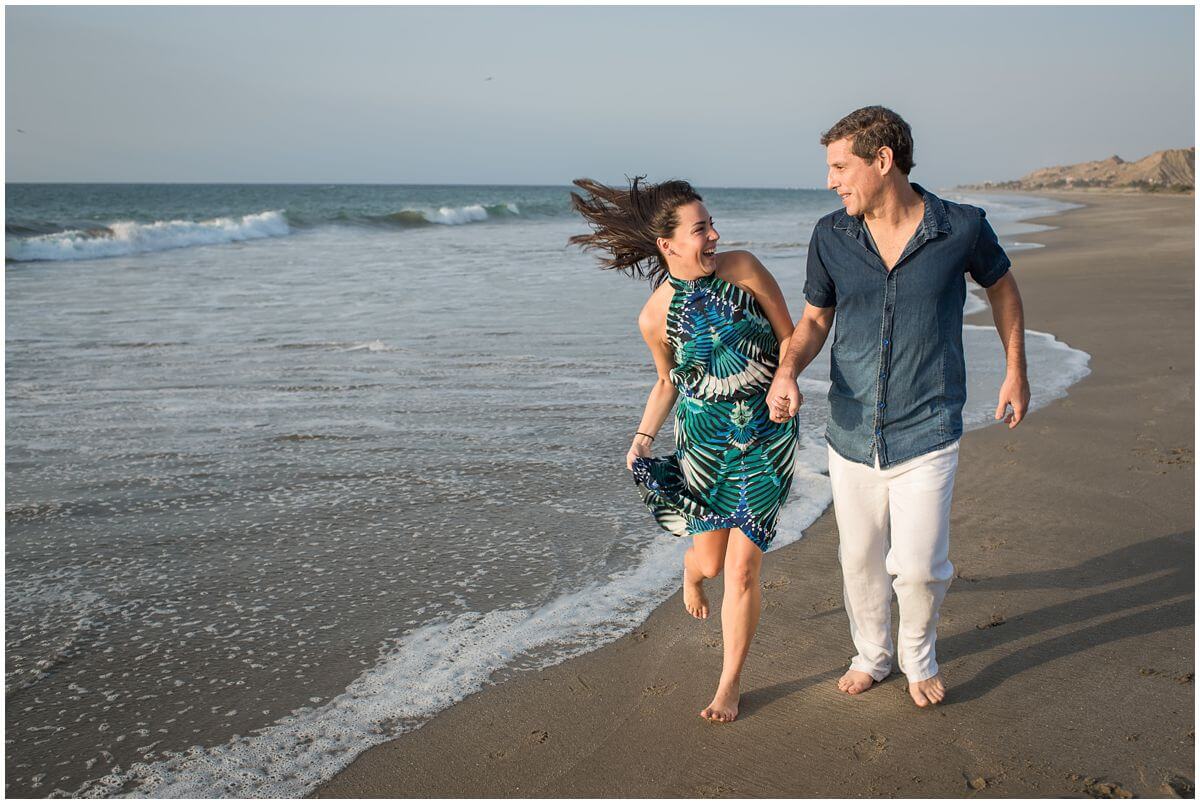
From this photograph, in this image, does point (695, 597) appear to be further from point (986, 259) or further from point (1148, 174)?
point (1148, 174)

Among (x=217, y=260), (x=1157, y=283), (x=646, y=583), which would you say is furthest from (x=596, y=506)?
(x=217, y=260)

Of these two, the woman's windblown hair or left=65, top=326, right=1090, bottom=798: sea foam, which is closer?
left=65, top=326, right=1090, bottom=798: sea foam

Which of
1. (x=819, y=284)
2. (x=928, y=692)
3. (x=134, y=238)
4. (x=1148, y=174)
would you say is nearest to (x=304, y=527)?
(x=819, y=284)

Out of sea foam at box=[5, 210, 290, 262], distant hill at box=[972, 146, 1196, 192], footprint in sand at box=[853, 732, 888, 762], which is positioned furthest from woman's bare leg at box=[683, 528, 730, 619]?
distant hill at box=[972, 146, 1196, 192]

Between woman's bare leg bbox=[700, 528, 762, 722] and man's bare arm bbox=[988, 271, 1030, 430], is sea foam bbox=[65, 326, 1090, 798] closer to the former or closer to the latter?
woman's bare leg bbox=[700, 528, 762, 722]

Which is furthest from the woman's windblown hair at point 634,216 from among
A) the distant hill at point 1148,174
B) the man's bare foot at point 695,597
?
the distant hill at point 1148,174

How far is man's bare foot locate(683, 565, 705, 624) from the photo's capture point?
3613 millimetres

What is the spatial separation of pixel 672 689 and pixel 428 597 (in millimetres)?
1222

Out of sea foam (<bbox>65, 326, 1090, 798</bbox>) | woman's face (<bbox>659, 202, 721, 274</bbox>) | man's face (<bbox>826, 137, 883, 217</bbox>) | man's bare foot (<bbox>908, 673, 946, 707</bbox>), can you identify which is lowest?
sea foam (<bbox>65, 326, 1090, 798</bbox>)

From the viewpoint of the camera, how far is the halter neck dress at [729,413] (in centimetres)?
334

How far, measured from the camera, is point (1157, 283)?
13.0 metres

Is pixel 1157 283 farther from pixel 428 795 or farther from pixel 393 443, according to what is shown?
pixel 428 795

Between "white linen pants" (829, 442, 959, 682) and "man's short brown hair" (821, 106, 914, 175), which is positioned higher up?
"man's short brown hair" (821, 106, 914, 175)

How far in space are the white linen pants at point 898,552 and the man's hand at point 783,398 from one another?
34 cm
